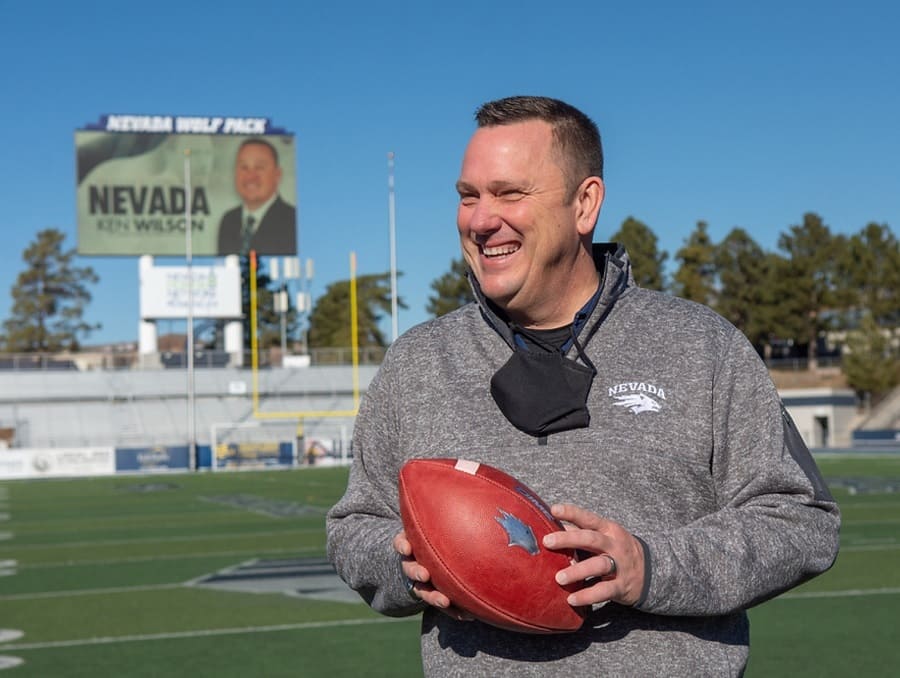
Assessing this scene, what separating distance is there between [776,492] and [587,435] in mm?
335

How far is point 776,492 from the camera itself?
2.29 m

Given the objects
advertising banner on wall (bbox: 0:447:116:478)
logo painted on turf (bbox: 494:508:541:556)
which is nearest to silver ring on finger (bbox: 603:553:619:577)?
logo painted on turf (bbox: 494:508:541:556)

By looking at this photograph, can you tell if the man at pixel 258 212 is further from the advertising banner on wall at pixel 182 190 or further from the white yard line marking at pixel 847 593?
the white yard line marking at pixel 847 593

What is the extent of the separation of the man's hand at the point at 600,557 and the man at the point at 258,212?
144 feet

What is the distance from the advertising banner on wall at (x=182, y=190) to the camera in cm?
4497

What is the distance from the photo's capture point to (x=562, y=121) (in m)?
2.38

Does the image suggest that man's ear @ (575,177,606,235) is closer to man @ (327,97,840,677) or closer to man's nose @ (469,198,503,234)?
man @ (327,97,840,677)

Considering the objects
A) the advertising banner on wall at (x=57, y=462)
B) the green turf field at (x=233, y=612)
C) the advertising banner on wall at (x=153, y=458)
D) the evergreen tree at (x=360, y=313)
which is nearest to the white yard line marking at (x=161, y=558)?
the green turf field at (x=233, y=612)

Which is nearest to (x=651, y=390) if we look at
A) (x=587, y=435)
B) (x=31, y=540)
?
(x=587, y=435)

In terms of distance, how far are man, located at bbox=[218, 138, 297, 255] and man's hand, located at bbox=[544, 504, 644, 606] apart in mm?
43820

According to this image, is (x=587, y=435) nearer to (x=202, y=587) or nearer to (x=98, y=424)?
(x=202, y=587)

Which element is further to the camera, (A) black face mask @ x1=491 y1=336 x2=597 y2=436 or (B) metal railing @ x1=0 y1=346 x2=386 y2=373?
(B) metal railing @ x1=0 y1=346 x2=386 y2=373

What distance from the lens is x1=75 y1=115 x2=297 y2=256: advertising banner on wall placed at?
1770 inches

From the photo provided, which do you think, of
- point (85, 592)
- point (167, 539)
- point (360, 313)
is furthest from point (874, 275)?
point (85, 592)
